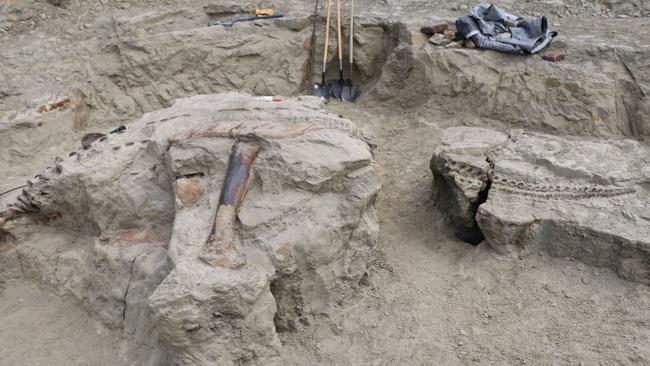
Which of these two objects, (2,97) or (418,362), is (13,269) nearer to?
(2,97)

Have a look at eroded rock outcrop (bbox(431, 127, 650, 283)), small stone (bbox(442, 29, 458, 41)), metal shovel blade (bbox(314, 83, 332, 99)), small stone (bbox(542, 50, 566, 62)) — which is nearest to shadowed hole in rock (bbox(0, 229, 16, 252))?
eroded rock outcrop (bbox(431, 127, 650, 283))

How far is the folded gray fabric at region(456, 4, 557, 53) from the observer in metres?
5.83

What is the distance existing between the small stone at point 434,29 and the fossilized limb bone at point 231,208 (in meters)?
3.17

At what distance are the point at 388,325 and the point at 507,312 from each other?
0.77 meters

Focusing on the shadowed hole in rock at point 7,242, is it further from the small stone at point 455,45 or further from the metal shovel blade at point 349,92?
the small stone at point 455,45

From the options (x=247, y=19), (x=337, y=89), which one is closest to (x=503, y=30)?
(x=337, y=89)

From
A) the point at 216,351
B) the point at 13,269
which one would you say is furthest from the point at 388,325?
the point at 13,269

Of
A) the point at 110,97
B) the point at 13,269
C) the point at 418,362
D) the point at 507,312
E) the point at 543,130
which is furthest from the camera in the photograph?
the point at 110,97

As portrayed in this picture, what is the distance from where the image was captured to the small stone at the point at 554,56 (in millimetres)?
5738

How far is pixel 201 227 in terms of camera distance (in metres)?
3.60

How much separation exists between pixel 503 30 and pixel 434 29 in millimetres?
721

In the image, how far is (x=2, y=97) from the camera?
6.08 meters

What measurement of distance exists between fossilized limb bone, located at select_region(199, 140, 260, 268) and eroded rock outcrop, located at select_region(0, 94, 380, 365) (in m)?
0.03

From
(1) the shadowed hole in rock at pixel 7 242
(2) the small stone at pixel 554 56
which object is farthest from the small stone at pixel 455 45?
(1) the shadowed hole in rock at pixel 7 242
